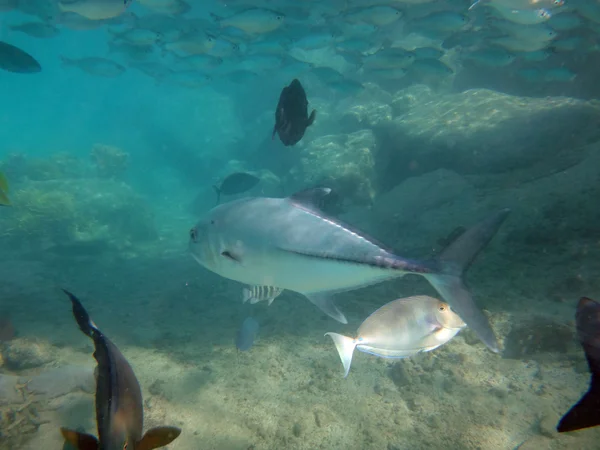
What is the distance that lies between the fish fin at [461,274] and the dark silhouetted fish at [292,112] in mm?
2265

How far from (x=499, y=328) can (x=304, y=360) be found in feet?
8.24

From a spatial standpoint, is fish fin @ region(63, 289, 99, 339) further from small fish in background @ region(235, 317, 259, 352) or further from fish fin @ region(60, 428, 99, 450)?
small fish in background @ region(235, 317, 259, 352)

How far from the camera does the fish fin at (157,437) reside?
150cm

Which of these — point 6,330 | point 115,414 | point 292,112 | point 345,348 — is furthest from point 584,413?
point 6,330

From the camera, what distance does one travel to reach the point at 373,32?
44.1 feet

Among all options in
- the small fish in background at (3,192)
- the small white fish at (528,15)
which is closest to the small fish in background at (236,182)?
the small fish in background at (3,192)

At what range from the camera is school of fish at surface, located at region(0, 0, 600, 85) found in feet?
30.5

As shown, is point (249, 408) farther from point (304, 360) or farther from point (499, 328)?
point (499, 328)

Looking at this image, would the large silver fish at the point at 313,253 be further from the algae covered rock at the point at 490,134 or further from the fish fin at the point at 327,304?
the algae covered rock at the point at 490,134

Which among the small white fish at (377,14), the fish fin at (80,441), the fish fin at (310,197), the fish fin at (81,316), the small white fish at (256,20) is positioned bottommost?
the fish fin at (80,441)

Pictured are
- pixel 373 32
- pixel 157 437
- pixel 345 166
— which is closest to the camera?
pixel 157 437

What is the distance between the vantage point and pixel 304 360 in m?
3.99

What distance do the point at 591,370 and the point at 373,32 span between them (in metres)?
15.1

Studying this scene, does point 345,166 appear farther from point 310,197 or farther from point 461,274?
point 461,274
